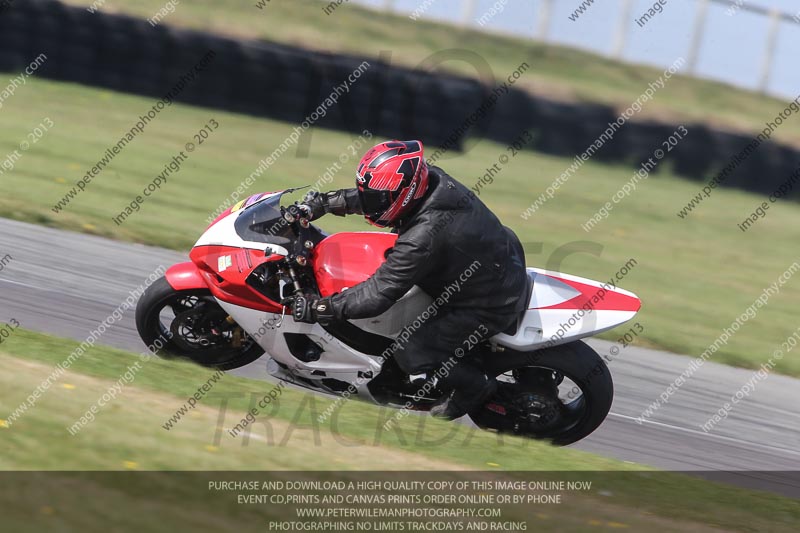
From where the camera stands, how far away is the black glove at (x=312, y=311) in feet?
18.3

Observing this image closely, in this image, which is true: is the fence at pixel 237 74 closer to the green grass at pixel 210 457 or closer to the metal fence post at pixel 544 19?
the metal fence post at pixel 544 19

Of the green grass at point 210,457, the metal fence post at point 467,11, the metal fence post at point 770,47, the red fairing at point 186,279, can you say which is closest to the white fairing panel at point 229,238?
the red fairing at point 186,279

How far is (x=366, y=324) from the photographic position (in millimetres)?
5863

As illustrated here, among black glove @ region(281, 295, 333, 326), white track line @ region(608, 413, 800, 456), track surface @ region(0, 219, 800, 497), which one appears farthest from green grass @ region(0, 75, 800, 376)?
black glove @ region(281, 295, 333, 326)

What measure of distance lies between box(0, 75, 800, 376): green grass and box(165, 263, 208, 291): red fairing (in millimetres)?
3828

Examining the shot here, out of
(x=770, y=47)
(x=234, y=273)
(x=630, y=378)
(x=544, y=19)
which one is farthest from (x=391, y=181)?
(x=770, y=47)

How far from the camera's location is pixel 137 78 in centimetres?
1681

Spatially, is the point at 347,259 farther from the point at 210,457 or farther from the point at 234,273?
the point at 210,457

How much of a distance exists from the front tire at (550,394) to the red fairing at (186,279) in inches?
70.8

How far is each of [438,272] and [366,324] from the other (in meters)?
0.57

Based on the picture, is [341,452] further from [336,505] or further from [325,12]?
[325,12]

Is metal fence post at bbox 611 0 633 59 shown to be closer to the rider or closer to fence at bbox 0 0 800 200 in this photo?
fence at bbox 0 0 800 200

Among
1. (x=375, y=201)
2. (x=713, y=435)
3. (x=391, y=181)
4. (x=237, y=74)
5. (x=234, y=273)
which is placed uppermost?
(x=391, y=181)

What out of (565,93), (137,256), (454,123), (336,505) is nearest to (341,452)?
(336,505)
